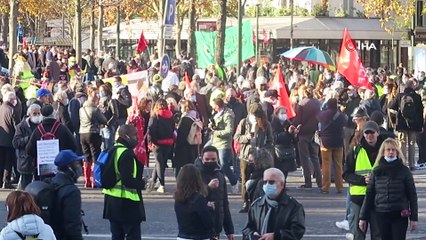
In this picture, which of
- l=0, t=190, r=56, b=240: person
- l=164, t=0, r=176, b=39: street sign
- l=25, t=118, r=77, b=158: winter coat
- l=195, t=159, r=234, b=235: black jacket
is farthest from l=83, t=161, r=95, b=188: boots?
l=0, t=190, r=56, b=240: person

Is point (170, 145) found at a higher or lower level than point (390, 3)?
lower

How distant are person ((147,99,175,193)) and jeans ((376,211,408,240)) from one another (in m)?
7.09

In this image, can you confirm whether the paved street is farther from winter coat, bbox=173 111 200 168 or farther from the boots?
winter coat, bbox=173 111 200 168

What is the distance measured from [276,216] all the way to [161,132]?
913 centimetres

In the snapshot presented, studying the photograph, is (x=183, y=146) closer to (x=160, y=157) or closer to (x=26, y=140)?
(x=160, y=157)

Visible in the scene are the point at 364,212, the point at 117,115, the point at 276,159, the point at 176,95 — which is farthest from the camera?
the point at 176,95

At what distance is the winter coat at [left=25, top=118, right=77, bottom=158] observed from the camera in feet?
51.1

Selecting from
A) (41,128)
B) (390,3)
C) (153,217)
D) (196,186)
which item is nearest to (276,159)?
(153,217)

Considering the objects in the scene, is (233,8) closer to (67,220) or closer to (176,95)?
(176,95)

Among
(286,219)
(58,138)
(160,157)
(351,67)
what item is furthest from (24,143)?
(351,67)

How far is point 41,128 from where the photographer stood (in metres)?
15.8

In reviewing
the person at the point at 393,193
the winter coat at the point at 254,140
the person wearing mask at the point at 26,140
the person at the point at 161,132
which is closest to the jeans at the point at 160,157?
the person at the point at 161,132

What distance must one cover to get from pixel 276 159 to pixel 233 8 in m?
49.7

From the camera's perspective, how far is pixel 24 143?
16.9 meters
